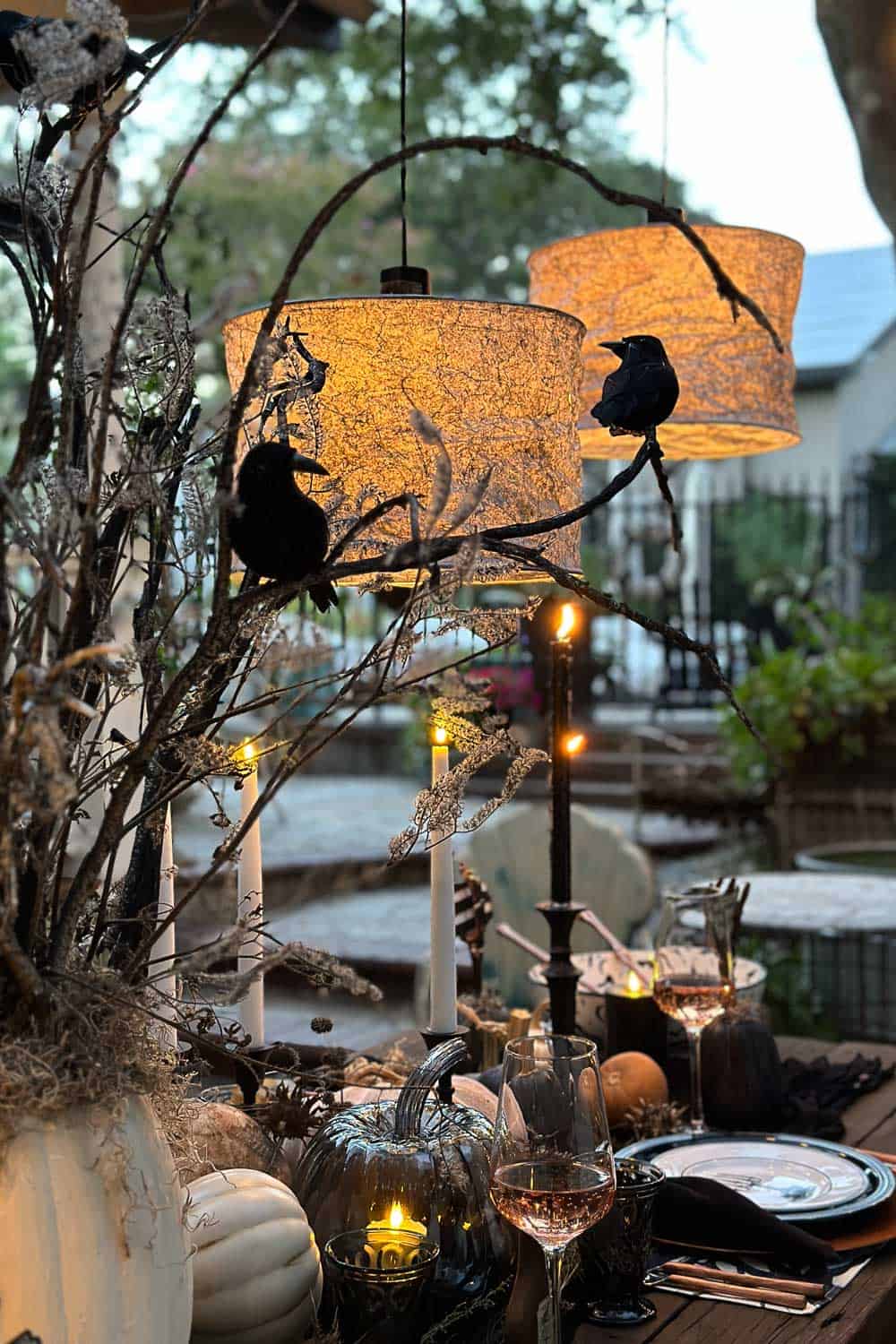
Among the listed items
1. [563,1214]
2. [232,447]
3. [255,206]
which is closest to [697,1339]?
[563,1214]

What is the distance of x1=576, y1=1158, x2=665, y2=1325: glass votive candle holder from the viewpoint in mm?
1189

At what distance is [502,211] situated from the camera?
19250mm

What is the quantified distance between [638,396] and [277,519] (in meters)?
0.27

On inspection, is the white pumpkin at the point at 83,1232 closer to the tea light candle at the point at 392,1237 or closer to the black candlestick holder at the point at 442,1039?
the tea light candle at the point at 392,1237

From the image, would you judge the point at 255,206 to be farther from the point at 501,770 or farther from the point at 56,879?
the point at 56,879

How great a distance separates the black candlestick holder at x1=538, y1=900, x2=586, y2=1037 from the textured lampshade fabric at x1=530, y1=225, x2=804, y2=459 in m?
0.59

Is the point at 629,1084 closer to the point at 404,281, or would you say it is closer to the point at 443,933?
the point at 443,933

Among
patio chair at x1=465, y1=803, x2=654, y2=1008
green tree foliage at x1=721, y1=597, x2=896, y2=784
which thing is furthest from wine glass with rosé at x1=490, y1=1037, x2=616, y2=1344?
green tree foliage at x1=721, y1=597, x2=896, y2=784

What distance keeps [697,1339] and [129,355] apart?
0.83 metres

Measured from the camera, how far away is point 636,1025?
174 cm

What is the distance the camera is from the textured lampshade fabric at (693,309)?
1.81 metres

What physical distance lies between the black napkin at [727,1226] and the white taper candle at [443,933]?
0.79 feet

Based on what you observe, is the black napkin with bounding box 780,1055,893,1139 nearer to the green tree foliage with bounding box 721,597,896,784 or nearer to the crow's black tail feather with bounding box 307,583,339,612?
the crow's black tail feather with bounding box 307,583,339,612

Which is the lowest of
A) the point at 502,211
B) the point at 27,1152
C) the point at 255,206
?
the point at 27,1152
